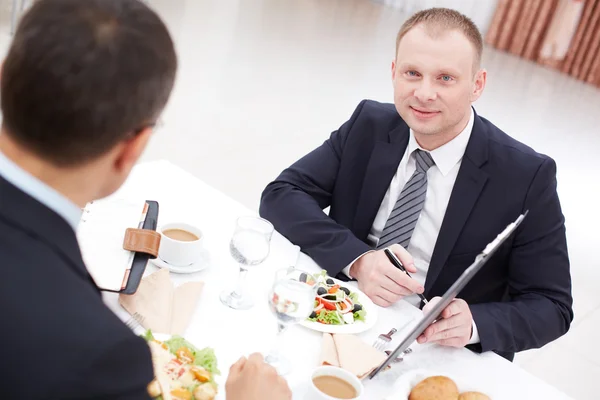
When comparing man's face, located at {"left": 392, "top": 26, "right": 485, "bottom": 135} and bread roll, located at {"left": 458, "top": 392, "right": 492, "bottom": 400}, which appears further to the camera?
man's face, located at {"left": 392, "top": 26, "right": 485, "bottom": 135}

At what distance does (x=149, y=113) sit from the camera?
100cm

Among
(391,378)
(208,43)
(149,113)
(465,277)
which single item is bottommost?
(208,43)

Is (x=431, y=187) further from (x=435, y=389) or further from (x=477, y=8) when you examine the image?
(x=477, y=8)

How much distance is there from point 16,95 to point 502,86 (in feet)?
24.1

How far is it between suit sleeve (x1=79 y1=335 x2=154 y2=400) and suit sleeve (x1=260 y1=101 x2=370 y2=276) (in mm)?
1046

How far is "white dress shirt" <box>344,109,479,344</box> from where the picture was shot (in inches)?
85.2

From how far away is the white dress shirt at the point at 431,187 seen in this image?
7.10 feet

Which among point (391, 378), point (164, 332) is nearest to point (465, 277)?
point (391, 378)

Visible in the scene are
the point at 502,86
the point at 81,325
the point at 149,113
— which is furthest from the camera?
the point at 502,86

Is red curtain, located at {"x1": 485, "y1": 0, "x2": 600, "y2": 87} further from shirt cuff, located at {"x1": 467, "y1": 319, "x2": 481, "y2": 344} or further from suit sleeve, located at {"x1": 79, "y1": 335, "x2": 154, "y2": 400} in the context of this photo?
suit sleeve, located at {"x1": 79, "y1": 335, "x2": 154, "y2": 400}

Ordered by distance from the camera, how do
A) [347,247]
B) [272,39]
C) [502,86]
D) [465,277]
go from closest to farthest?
[465,277] → [347,247] → [272,39] → [502,86]

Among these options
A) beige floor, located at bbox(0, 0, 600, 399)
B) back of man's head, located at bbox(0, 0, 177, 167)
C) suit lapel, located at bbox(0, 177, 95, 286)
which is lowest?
beige floor, located at bbox(0, 0, 600, 399)

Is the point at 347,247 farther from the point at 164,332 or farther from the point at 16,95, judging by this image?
the point at 16,95

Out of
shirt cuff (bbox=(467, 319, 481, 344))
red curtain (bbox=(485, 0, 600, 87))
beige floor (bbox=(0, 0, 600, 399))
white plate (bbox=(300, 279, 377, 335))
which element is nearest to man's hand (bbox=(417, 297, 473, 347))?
shirt cuff (bbox=(467, 319, 481, 344))
